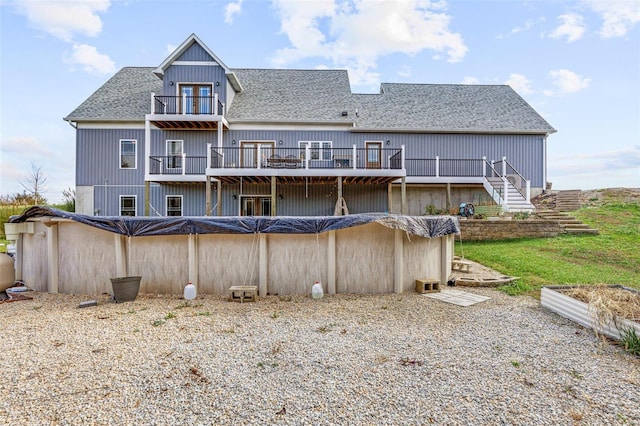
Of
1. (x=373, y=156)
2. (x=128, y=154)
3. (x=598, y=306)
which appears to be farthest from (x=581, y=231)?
(x=128, y=154)

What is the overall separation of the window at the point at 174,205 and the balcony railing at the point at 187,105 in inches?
164

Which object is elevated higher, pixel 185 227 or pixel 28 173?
pixel 28 173

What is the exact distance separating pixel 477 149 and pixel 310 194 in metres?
9.39

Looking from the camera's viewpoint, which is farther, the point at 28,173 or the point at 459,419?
the point at 28,173

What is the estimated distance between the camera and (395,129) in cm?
1633

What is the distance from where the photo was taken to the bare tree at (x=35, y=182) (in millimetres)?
26436

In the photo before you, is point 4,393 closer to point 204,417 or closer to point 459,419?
point 204,417

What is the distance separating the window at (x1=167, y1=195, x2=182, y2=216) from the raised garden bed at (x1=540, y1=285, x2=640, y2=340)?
15376 millimetres

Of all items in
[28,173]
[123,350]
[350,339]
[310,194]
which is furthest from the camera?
[28,173]

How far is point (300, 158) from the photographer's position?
14.6 metres

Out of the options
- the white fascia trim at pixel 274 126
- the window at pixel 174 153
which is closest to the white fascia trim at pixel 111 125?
the window at pixel 174 153

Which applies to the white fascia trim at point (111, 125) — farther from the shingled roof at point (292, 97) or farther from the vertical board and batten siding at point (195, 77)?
the shingled roof at point (292, 97)

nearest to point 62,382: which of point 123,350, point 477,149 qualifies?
point 123,350

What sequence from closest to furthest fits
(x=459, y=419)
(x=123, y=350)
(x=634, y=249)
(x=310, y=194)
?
(x=459, y=419) < (x=123, y=350) < (x=634, y=249) < (x=310, y=194)
